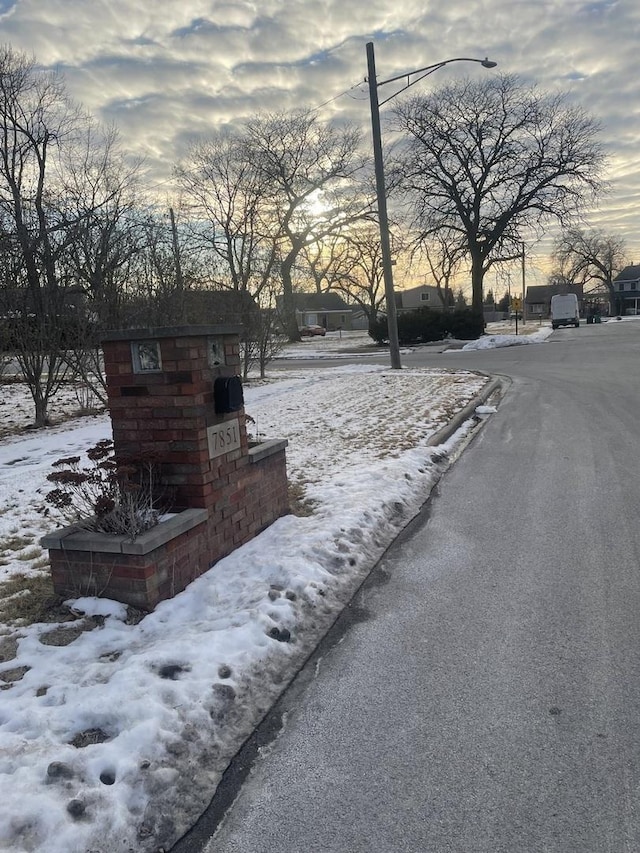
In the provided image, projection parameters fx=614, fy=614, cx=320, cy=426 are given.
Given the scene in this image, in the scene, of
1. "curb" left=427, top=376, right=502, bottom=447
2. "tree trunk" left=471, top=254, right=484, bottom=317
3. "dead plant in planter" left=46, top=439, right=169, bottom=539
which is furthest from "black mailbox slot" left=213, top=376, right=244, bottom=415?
"tree trunk" left=471, top=254, right=484, bottom=317

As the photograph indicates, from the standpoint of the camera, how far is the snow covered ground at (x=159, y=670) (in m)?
2.13

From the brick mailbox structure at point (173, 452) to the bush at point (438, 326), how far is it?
31.5 metres

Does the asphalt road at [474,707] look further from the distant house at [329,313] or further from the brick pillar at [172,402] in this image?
the distant house at [329,313]

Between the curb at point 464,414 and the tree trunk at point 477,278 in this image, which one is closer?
the curb at point 464,414

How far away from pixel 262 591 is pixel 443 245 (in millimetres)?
39229

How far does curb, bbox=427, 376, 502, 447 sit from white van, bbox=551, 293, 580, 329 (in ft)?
106

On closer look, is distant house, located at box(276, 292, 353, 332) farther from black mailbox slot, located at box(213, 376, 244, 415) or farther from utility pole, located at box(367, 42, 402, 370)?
black mailbox slot, located at box(213, 376, 244, 415)

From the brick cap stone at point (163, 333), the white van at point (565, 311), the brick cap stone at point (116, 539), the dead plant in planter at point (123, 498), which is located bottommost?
the brick cap stone at point (116, 539)

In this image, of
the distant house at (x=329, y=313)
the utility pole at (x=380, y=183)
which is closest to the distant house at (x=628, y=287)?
the distant house at (x=329, y=313)

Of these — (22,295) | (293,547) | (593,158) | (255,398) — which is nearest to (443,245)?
(593,158)

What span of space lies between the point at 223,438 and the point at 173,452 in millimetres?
358

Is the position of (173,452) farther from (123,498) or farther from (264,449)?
(264,449)

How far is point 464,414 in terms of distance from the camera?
33.3ft

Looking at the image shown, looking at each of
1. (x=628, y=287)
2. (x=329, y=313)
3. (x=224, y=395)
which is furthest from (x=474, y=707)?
(x=628, y=287)
